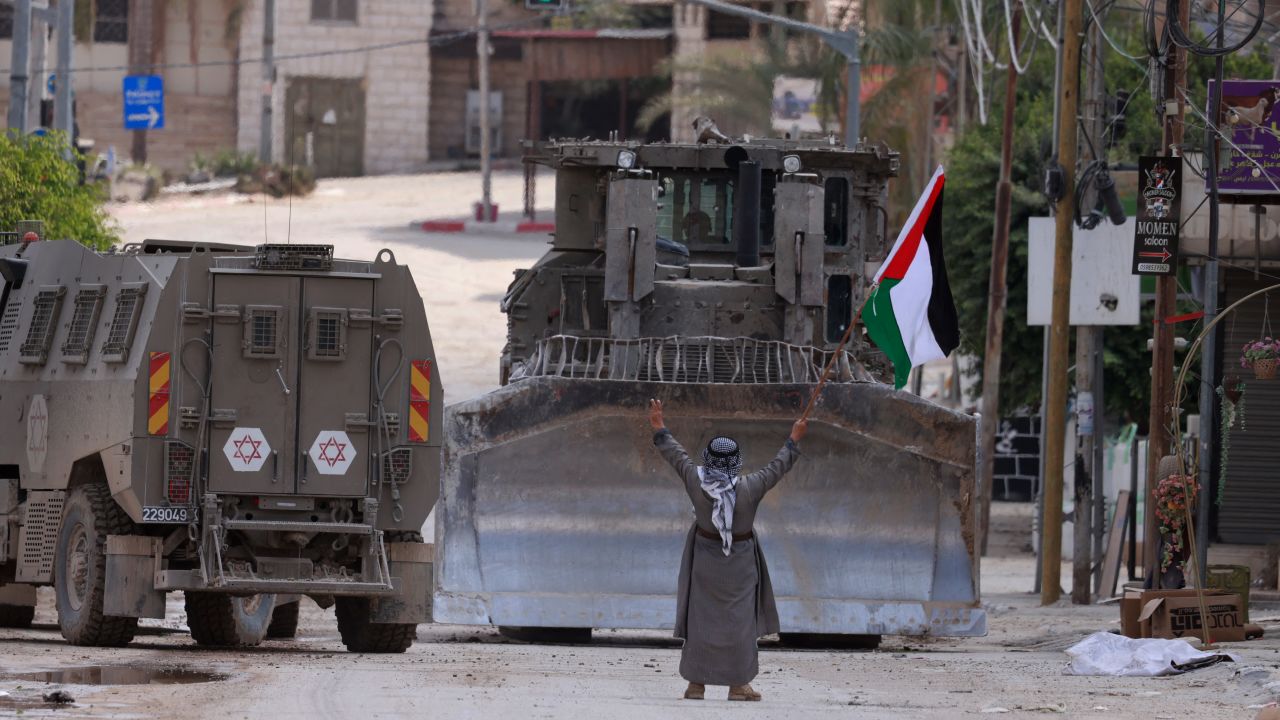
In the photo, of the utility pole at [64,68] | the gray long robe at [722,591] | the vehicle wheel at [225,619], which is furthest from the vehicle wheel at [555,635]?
the utility pole at [64,68]

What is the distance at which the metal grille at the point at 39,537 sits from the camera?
48.5 feet

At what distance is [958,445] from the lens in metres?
14.9

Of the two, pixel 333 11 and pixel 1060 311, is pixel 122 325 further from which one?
pixel 333 11

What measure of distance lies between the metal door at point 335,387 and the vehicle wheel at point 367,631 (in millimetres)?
1042

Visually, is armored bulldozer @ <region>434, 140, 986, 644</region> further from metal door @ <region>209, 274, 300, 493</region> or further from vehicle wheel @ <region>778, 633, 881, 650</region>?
metal door @ <region>209, 274, 300, 493</region>

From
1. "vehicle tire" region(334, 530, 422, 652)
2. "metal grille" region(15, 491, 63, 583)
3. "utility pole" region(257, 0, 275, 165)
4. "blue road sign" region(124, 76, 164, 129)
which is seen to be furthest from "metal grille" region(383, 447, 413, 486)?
"utility pole" region(257, 0, 275, 165)

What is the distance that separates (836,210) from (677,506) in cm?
343

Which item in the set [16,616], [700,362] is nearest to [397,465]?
[700,362]

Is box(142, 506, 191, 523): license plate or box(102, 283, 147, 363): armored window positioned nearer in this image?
box(142, 506, 191, 523): license plate

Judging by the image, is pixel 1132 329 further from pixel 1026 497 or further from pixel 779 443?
pixel 779 443

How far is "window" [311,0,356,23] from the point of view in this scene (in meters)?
64.3

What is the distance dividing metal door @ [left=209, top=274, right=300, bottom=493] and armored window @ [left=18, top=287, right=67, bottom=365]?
1767 millimetres

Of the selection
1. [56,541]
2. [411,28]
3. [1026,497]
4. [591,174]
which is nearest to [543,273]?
[591,174]

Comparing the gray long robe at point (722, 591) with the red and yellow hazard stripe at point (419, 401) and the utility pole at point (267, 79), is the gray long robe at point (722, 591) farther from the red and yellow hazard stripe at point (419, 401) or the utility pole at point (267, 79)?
the utility pole at point (267, 79)
